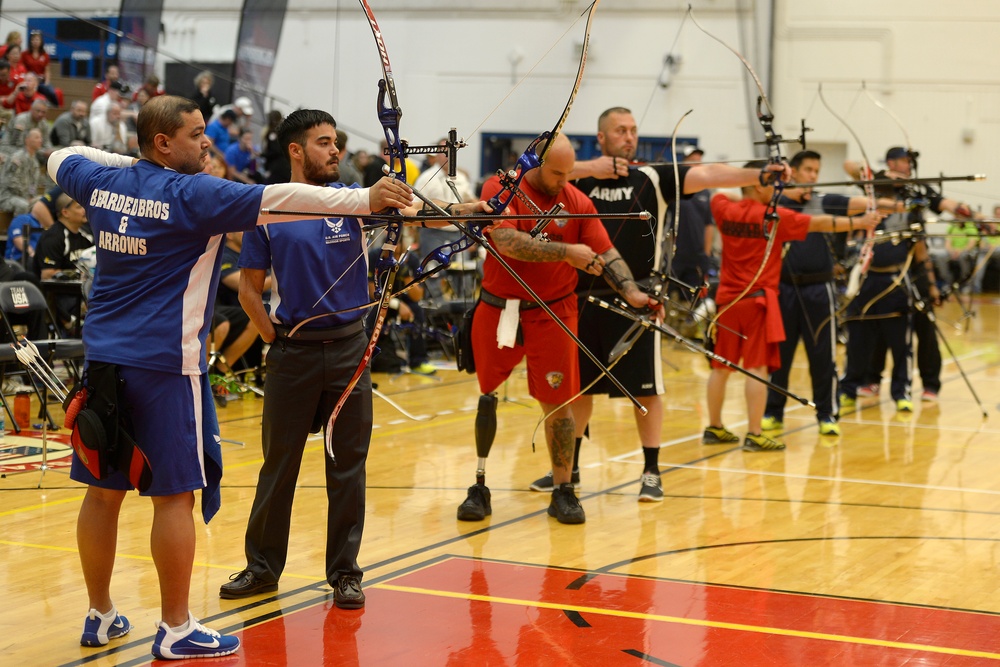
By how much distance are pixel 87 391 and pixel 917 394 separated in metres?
8.45

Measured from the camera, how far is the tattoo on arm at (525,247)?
518 centimetres

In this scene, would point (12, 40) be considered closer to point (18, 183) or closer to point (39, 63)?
point (39, 63)

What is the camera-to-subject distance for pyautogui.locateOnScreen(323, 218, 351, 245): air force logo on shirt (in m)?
4.22

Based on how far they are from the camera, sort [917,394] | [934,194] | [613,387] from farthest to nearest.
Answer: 1. [917,394]
2. [934,194]
3. [613,387]

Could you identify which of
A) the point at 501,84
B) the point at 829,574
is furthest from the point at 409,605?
the point at 501,84

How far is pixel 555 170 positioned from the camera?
210 inches

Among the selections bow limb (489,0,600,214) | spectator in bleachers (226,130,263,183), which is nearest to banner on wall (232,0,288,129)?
spectator in bleachers (226,130,263,183)

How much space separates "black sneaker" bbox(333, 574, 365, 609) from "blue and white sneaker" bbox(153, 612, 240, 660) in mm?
575

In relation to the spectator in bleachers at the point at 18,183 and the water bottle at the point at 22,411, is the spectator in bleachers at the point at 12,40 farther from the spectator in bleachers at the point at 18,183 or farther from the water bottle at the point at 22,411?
the water bottle at the point at 22,411

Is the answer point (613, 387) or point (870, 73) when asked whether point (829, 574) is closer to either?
point (613, 387)

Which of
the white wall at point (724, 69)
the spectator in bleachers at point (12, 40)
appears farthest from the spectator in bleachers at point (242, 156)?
the white wall at point (724, 69)

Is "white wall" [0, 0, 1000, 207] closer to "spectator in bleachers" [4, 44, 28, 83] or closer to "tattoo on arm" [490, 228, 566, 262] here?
"spectator in bleachers" [4, 44, 28, 83]

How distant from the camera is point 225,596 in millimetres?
4266

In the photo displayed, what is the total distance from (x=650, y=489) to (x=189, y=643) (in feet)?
9.91
